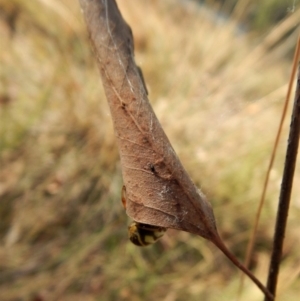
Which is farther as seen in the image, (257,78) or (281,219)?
(257,78)

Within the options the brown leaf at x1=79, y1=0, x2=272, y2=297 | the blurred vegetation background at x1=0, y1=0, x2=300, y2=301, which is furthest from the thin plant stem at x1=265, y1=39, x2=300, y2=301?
the blurred vegetation background at x1=0, y1=0, x2=300, y2=301

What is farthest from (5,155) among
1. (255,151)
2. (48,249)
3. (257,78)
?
(257,78)

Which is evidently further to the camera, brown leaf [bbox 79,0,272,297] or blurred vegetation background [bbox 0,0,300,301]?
blurred vegetation background [bbox 0,0,300,301]

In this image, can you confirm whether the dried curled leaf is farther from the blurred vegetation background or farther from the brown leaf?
the blurred vegetation background

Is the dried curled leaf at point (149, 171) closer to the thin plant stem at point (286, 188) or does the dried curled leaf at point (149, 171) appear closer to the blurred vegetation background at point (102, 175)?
the thin plant stem at point (286, 188)

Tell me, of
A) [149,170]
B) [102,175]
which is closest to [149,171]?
[149,170]

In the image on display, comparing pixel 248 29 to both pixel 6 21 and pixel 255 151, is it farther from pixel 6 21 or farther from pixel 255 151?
pixel 6 21
